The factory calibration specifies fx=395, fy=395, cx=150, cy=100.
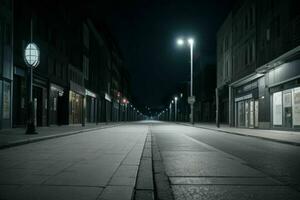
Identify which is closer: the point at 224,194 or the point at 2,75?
the point at 224,194

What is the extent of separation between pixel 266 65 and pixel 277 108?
3.43 meters

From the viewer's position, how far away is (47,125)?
3528 cm

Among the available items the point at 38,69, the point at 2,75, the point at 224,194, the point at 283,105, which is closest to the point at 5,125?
the point at 2,75

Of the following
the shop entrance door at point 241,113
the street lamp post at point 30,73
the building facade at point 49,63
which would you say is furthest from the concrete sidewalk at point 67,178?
the shop entrance door at point 241,113

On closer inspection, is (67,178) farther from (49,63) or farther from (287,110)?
(49,63)

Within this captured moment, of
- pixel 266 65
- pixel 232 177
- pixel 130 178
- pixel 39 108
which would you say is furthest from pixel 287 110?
pixel 130 178

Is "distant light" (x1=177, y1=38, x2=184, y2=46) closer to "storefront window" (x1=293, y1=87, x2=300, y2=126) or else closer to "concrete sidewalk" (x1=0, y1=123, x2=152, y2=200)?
"storefront window" (x1=293, y1=87, x2=300, y2=126)

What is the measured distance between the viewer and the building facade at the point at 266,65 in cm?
2622

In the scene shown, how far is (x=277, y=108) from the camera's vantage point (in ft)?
98.3

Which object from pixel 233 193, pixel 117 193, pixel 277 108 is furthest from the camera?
pixel 277 108

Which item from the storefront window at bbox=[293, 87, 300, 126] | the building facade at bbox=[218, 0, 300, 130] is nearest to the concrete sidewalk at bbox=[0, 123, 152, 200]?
the building facade at bbox=[218, 0, 300, 130]

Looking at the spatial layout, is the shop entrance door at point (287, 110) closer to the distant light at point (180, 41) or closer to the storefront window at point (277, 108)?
the storefront window at point (277, 108)

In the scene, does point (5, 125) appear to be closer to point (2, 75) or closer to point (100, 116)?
point (2, 75)

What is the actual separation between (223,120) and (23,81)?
45262 mm
